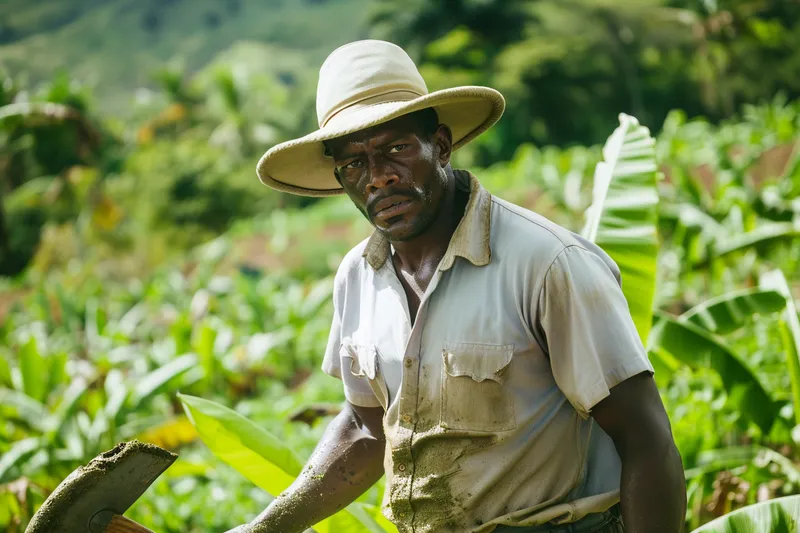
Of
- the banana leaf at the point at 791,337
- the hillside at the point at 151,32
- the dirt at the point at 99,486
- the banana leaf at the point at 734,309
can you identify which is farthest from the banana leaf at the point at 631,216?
the hillside at the point at 151,32

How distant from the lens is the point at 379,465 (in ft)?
7.06

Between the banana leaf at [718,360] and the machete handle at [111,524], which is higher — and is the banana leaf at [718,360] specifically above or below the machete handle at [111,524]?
below

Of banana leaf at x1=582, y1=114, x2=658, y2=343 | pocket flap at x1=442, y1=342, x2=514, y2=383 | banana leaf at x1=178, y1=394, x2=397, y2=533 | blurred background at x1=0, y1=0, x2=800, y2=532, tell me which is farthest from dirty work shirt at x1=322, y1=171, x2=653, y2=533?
blurred background at x1=0, y1=0, x2=800, y2=532

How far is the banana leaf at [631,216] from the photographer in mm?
2535

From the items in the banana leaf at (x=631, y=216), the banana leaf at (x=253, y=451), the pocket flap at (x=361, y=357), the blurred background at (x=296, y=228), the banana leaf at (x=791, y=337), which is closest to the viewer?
the pocket flap at (x=361, y=357)

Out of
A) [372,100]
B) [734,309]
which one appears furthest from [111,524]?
[734,309]

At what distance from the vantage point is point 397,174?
71.7 inches

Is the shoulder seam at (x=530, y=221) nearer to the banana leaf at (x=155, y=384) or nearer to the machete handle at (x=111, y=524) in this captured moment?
the machete handle at (x=111, y=524)

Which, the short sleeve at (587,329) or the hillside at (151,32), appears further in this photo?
the hillside at (151,32)

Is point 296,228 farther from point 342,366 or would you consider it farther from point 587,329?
point 587,329

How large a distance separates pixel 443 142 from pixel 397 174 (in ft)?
0.61

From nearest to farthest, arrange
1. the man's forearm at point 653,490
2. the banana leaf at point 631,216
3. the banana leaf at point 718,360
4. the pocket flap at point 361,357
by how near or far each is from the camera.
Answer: the man's forearm at point 653,490 < the pocket flap at point 361,357 < the banana leaf at point 631,216 < the banana leaf at point 718,360

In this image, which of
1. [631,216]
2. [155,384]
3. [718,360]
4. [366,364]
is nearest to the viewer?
[366,364]

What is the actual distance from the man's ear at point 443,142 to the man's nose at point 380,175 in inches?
6.0
